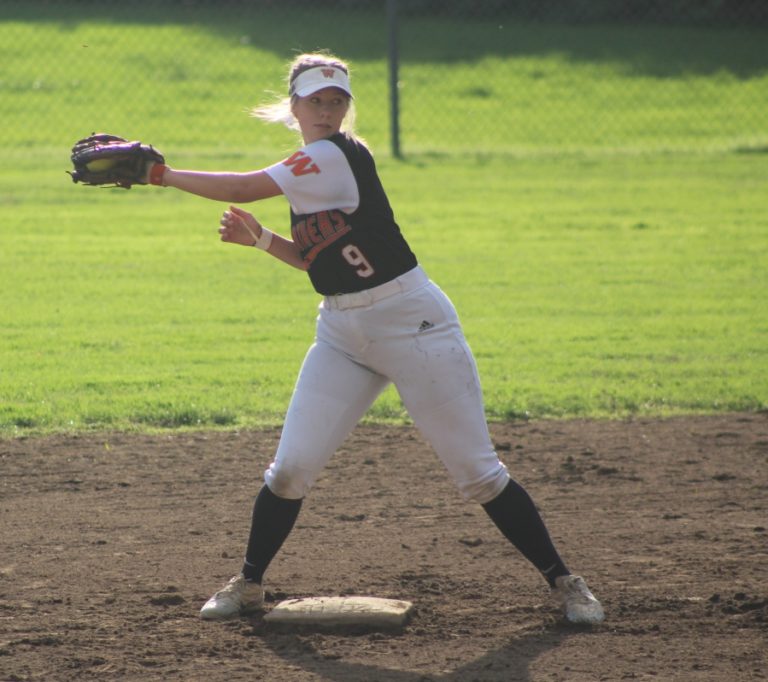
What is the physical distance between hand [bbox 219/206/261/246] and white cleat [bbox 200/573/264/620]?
4.26 ft

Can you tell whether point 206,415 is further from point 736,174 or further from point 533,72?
point 533,72

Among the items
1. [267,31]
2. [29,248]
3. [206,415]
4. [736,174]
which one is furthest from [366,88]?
[206,415]

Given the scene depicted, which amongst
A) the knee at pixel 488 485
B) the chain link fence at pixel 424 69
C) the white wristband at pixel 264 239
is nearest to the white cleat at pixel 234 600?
the knee at pixel 488 485

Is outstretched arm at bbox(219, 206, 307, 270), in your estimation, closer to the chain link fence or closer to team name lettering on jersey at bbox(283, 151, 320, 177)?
team name lettering on jersey at bbox(283, 151, 320, 177)

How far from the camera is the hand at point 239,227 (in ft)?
A: 16.3

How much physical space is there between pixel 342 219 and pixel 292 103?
47 centimetres

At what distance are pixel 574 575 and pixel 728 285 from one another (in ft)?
21.2

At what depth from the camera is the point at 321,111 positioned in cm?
478

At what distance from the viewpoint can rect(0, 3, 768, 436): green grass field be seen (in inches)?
337

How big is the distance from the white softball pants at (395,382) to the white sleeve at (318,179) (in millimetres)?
347

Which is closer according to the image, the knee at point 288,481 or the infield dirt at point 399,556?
the infield dirt at point 399,556

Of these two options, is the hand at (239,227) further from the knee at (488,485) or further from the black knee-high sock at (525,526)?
the black knee-high sock at (525,526)

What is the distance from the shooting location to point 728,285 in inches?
439

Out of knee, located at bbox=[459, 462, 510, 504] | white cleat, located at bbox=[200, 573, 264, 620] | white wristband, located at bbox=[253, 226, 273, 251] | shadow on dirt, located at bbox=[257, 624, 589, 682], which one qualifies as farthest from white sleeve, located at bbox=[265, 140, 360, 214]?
shadow on dirt, located at bbox=[257, 624, 589, 682]
